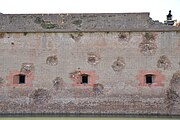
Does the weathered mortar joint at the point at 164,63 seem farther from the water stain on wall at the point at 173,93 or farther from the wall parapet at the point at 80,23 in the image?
the wall parapet at the point at 80,23

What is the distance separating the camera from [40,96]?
2012 centimetres

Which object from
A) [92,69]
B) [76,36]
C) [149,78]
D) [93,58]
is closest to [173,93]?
[149,78]

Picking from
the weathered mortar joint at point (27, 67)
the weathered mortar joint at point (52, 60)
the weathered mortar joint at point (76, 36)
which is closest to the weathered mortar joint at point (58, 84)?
the weathered mortar joint at point (52, 60)

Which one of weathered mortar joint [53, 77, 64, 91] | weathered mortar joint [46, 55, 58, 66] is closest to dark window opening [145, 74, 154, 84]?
weathered mortar joint [53, 77, 64, 91]

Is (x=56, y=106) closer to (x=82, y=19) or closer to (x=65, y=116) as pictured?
(x=65, y=116)

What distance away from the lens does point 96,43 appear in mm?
20250

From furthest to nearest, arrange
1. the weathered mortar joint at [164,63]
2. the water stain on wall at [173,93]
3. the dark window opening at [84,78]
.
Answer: the dark window opening at [84,78] → the weathered mortar joint at [164,63] → the water stain on wall at [173,93]

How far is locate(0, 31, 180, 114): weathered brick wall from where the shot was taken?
19844 millimetres

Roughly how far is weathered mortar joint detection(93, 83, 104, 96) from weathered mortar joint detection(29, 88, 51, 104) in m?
2.06

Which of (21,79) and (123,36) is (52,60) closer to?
(21,79)

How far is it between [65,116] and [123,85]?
2895 mm

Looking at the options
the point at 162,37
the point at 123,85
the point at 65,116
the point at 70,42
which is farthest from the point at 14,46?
the point at 162,37

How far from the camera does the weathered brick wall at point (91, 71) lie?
65.1ft

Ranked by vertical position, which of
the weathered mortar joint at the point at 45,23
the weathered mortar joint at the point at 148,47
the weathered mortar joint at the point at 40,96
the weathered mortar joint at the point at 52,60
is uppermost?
the weathered mortar joint at the point at 45,23
